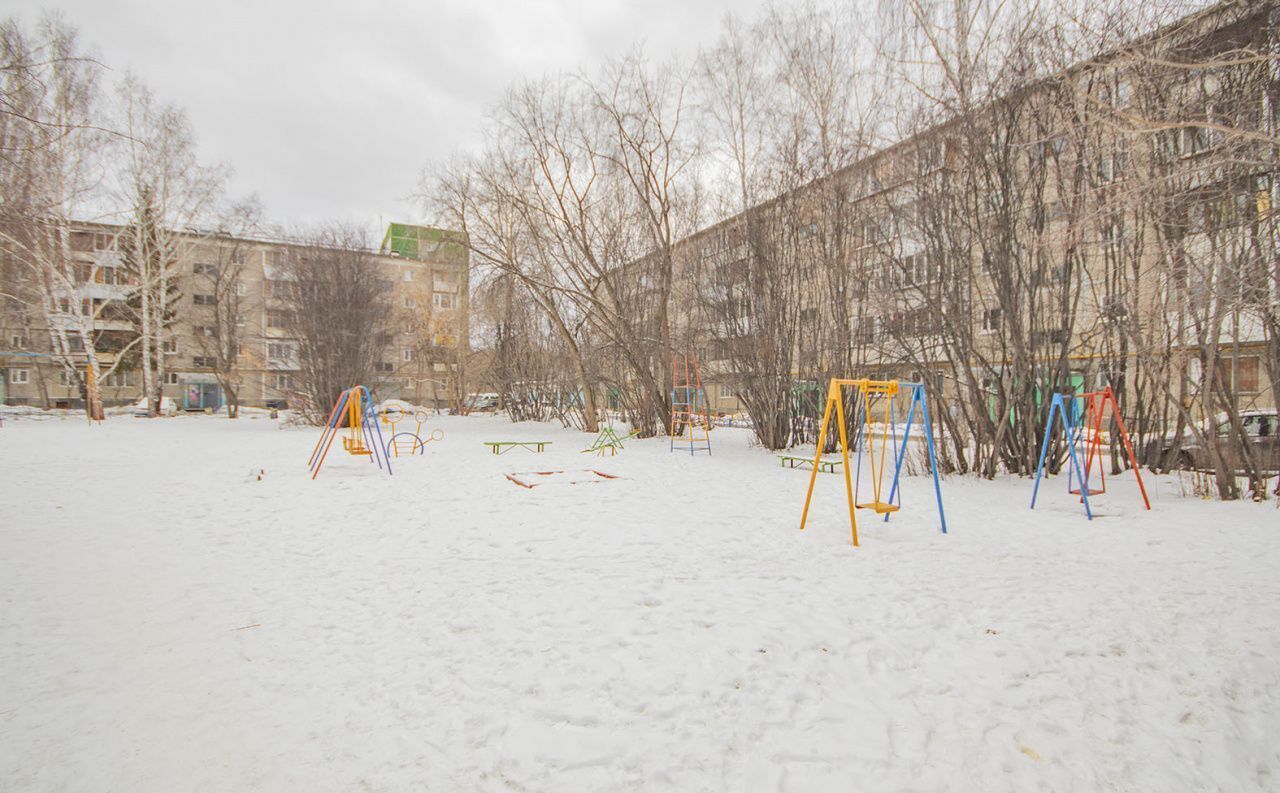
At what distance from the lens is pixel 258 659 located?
329 centimetres

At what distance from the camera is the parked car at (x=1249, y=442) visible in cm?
812

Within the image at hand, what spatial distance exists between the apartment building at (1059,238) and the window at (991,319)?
2cm

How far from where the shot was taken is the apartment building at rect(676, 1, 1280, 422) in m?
6.46

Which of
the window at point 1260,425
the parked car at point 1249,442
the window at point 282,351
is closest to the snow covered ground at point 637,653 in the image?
the parked car at point 1249,442

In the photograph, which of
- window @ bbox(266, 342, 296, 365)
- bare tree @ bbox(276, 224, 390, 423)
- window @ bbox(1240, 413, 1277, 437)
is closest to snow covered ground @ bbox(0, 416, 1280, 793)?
window @ bbox(1240, 413, 1277, 437)

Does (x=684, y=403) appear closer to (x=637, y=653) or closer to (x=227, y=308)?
(x=637, y=653)

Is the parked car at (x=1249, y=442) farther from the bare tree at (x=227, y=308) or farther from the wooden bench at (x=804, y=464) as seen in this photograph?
the bare tree at (x=227, y=308)

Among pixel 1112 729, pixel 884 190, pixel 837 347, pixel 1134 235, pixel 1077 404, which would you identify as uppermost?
pixel 884 190

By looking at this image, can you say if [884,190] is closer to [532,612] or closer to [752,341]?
[752,341]

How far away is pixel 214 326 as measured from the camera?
3191 cm

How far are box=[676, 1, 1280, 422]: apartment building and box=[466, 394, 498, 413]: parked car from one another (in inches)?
1008

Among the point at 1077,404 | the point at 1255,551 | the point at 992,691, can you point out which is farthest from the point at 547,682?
the point at 1077,404

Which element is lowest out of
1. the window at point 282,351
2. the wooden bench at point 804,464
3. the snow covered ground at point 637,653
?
the snow covered ground at point 637,653

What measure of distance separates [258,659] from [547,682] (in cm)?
166
